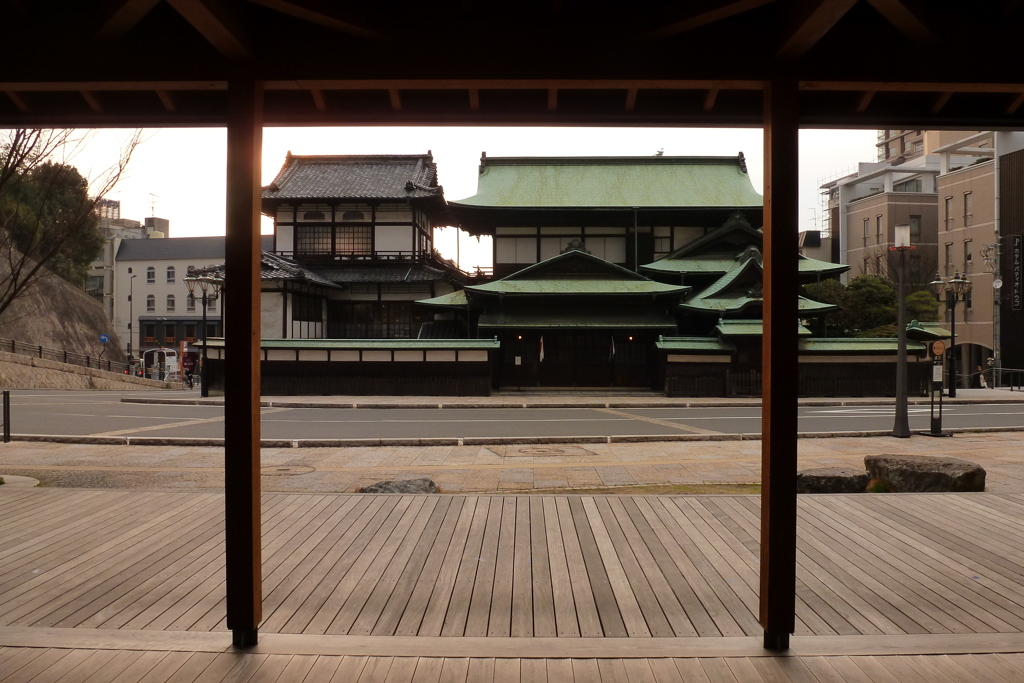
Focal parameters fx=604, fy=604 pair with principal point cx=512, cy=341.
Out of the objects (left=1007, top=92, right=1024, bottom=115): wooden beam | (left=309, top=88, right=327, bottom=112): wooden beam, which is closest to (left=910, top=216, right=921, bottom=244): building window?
(left=1007, top=92, right=1024, bottom=115): wooden beam

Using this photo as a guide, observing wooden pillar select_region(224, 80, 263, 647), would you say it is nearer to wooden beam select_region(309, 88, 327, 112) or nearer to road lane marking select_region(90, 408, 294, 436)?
wooden beam select_region(309, 88, 327, 112)

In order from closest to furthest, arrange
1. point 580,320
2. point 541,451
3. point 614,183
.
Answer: point 541,451 → point 580,320 → point 614,183

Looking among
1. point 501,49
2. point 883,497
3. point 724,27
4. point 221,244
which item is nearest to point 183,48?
point 501,49

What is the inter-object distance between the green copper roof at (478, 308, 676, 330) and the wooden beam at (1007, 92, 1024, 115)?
20.9 meters

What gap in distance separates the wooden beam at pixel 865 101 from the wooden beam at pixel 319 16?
2.90 metres

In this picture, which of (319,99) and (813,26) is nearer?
(813,26)

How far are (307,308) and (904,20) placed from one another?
2851cm

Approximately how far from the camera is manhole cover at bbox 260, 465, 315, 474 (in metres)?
9.44

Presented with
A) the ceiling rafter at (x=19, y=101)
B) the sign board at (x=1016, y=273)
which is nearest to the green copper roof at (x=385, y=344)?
the ceiling rafter at (x=19, y=101)

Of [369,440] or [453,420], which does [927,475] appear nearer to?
[369,440]

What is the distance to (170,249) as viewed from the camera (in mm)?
56312

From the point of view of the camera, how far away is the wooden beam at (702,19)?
298cm

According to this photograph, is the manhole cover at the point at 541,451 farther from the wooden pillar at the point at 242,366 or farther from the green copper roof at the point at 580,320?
the green copper roof at the point at 580,320

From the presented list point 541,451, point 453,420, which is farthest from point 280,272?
point 541,451
